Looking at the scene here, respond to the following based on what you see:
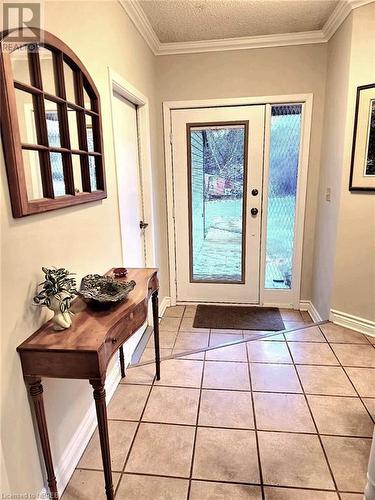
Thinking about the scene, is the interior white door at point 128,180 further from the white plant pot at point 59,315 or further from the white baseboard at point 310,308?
the white baseboard at point 310,308

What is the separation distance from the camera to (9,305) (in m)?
1.08

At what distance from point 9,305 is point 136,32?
226 cm

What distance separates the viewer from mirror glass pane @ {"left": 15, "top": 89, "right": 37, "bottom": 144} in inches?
43.0

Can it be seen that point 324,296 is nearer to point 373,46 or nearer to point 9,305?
point 373,46

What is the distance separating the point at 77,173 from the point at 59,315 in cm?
73

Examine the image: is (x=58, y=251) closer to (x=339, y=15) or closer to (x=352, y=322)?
(x=352, y=322)

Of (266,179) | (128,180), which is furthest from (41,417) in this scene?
(266,179)

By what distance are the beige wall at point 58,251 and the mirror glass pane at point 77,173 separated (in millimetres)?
105

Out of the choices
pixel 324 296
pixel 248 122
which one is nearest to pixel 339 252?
pixel 324 296

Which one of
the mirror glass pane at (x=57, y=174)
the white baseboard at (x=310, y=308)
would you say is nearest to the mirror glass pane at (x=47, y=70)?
the mirror glass pane at (x=57, y=174)

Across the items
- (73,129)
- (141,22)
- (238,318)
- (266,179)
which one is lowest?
(238,318)

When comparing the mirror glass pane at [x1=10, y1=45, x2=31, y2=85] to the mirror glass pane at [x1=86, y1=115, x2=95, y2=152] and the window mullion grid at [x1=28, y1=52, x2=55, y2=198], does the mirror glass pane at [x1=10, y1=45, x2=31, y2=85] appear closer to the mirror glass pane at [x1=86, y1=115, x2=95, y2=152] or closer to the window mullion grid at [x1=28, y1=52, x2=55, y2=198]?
the window mullion grid at [x1=28, y1=52, x2=55, y2=198]

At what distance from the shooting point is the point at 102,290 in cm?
150

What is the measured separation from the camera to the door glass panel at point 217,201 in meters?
3.03
